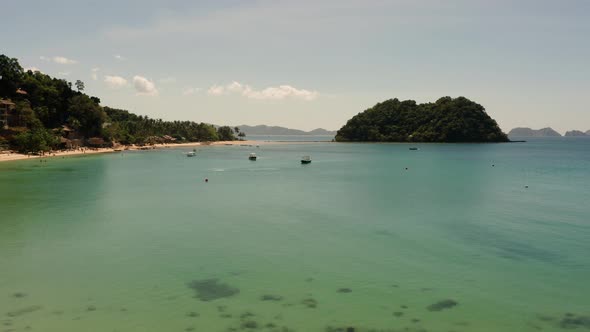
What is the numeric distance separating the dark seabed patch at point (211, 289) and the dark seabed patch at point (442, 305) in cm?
1012

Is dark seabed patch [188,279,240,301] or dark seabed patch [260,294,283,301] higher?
dark seabed patch [260,294,283,301]

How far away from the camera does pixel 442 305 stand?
20.1 meters

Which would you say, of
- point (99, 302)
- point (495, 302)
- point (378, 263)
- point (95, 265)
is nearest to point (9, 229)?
point (95, 265)

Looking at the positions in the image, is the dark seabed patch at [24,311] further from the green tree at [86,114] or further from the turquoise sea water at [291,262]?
the green tree at [86,114]

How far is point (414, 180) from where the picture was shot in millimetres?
78062

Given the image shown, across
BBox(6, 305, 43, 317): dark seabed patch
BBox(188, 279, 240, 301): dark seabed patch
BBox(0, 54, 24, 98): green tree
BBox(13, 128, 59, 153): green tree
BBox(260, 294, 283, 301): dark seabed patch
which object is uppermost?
BBox(0, 54, 24, 98): green tree

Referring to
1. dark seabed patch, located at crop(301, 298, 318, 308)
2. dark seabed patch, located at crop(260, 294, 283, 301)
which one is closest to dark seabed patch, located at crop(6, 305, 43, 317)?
dark seabed patch, located at crop(260, 294, 283, 301)

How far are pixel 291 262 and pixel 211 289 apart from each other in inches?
266

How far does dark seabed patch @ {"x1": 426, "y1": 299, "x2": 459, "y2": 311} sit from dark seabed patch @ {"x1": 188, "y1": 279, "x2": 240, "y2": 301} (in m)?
10.1

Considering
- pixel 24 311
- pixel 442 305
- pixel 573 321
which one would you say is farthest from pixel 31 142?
pixel 573 321

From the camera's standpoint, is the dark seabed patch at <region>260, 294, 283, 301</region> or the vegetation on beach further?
the vegetation on beach

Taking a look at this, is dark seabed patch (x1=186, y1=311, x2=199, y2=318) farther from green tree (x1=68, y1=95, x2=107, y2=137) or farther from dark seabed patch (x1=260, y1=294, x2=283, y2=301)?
green tree (x1=68, y1=95, x2=107, y2=137)

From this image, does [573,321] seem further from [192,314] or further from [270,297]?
[192,314]

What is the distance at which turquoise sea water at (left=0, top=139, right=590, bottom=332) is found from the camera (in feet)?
61.3
